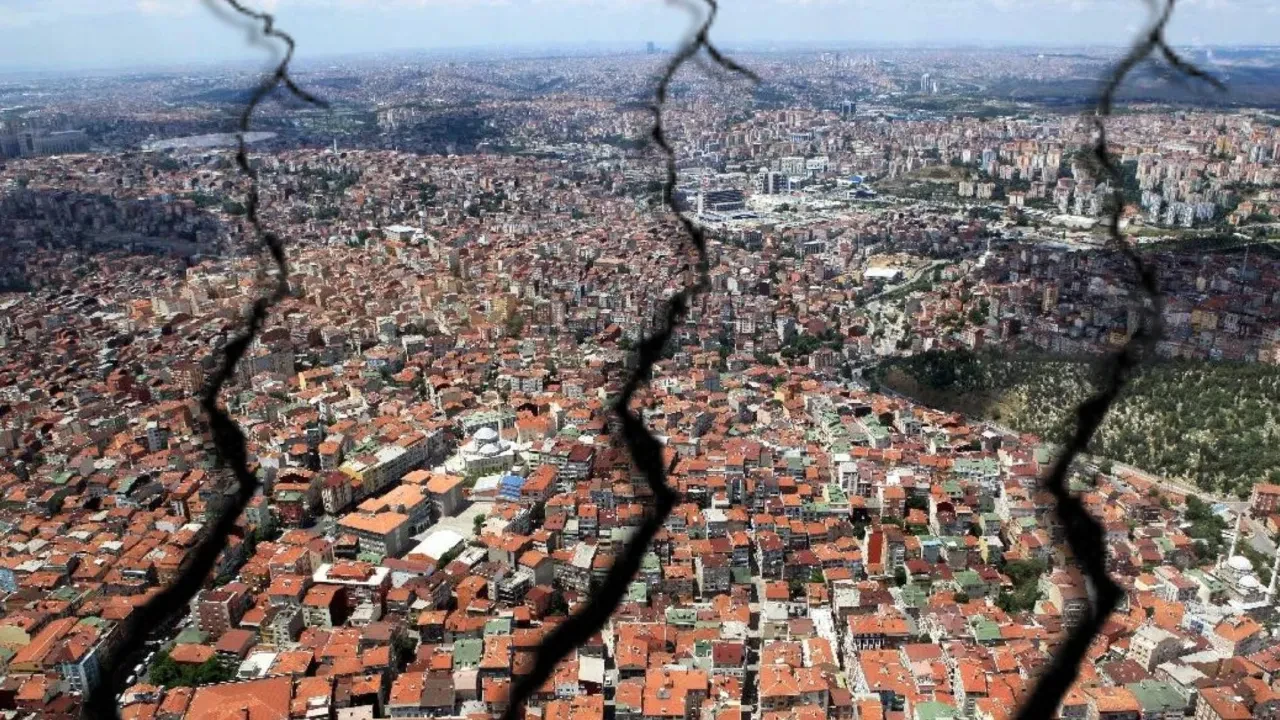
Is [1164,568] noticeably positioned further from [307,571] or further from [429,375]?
[429,375]

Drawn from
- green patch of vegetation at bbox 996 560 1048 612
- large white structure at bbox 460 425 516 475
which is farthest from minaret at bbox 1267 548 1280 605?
large white structure at bbox 460 425 516 475

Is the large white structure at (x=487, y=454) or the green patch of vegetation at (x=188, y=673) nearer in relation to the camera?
the green patch of vegetation at (x=188, y=673)
